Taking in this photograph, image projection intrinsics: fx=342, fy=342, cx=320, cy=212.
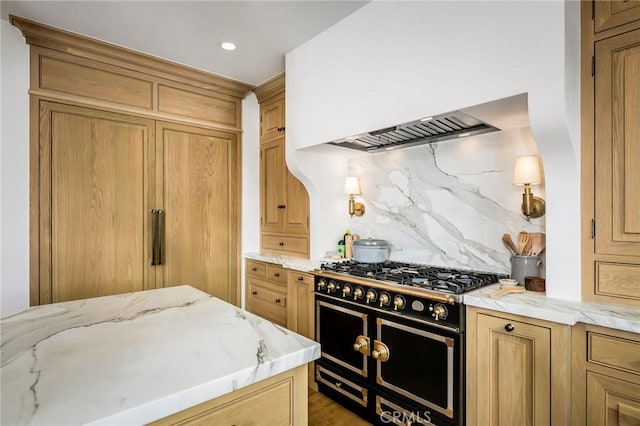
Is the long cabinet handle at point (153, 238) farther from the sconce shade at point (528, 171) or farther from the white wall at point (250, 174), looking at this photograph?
the sconce shade at point (528, 171)

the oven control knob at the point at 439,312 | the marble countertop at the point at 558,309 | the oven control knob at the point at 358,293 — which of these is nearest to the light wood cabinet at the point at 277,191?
the oven control knob at the point at 358,293

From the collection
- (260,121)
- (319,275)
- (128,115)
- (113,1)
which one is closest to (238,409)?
(319,275)

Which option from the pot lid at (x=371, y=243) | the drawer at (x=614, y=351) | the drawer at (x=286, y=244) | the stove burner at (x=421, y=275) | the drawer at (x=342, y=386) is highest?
the pot lid at (x=371, y=243)

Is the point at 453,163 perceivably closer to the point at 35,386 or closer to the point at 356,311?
the point at 356,311

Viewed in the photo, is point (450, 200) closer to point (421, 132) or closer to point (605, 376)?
point (421, 132)

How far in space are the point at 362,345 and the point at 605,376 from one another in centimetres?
121

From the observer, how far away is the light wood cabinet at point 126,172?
2533 millimetres

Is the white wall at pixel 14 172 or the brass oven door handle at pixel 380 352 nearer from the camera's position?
the brass oven door handle at pixel 380 352

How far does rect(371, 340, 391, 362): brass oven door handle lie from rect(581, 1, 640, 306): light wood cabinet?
1.06 meters

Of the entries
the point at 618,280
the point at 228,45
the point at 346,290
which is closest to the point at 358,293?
the point at 346,290

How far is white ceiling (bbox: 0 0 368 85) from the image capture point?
2223 millimetres

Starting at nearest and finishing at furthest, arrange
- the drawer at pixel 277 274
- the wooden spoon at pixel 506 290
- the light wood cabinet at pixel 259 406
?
the light wood cabinet at pixel 259 406
the wooden spoon at pixel 506 290
the drawer at pixel 277 274

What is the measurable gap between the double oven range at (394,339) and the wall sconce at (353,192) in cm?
63

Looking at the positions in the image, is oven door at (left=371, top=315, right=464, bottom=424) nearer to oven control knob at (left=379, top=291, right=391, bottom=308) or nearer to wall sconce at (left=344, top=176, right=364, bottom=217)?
oven control knob at (left=379, top=291, right=391, bottom=308)
